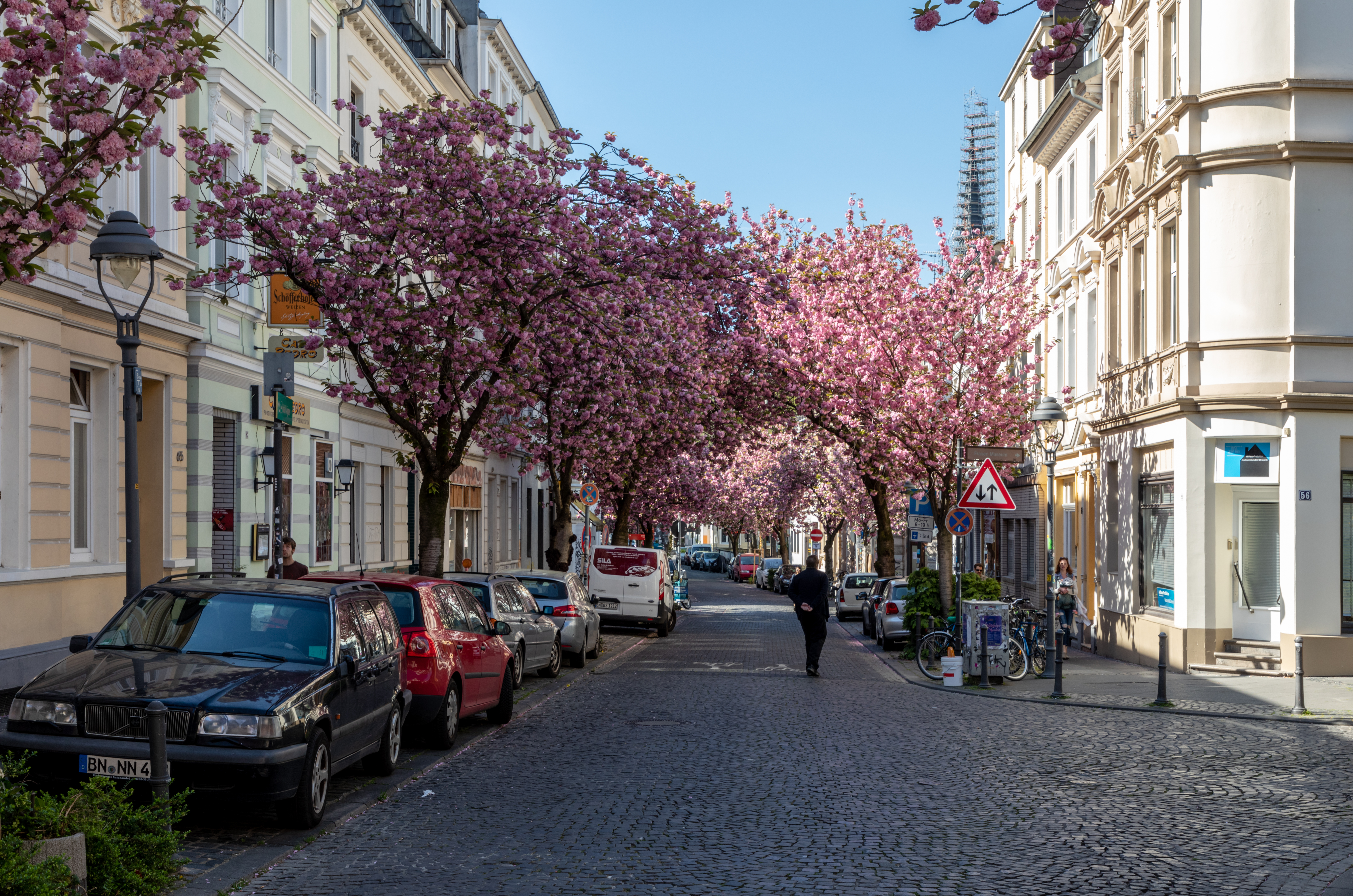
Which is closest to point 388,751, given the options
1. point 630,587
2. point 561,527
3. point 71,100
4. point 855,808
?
point 855,808

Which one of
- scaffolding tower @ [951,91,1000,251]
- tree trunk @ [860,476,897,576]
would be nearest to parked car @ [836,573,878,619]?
tree trunk @ [860,476,897,576]

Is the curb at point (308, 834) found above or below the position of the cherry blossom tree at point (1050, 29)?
below

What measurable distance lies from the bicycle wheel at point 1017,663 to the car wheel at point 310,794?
13687 mm

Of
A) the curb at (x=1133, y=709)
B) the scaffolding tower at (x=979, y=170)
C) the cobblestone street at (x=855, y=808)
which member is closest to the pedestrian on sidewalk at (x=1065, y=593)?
the curb at (x=1133, y=709)

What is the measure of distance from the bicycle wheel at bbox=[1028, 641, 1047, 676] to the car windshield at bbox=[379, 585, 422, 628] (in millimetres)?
11599

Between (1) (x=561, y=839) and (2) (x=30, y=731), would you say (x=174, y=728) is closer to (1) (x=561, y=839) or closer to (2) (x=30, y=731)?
(2) (x=30, y=731)

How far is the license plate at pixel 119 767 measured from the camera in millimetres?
8320

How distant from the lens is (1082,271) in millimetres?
30875

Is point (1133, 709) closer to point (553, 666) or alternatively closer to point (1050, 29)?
point (553, 666)

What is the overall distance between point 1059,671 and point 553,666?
7152 mm

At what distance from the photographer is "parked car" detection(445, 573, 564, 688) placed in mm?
17500

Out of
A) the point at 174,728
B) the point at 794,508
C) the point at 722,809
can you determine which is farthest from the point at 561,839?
the point at 794,508

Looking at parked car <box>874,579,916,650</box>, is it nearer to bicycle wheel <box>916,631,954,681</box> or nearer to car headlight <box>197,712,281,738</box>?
bicycle wheel <box>916,631,954,681</box>

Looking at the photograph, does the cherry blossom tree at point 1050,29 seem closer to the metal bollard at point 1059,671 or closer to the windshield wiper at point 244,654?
the windshield wiper at point 244,654
